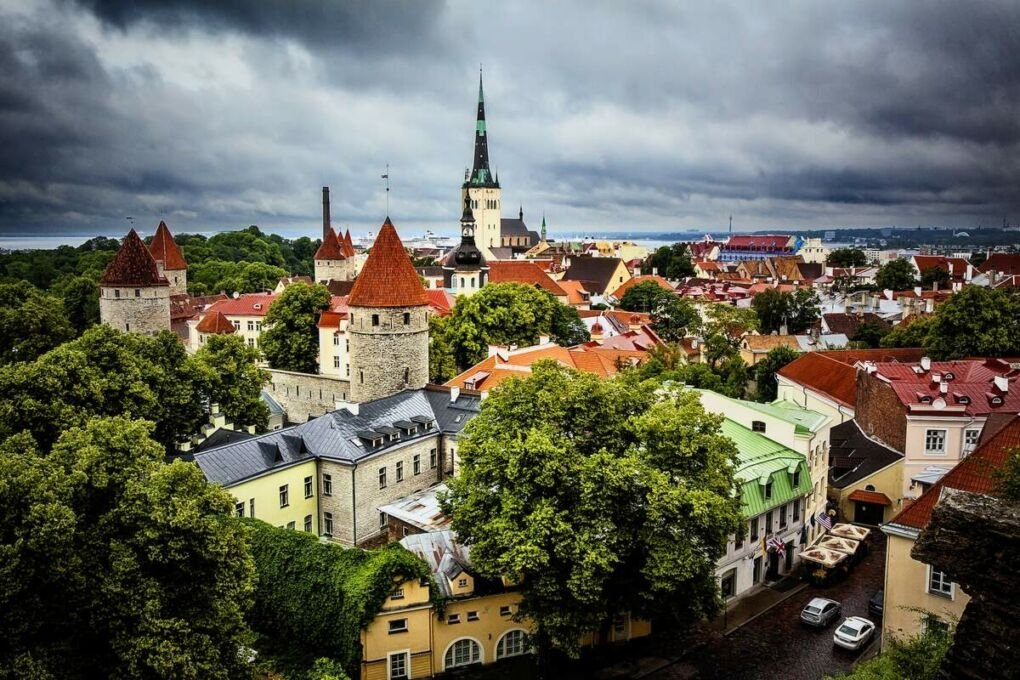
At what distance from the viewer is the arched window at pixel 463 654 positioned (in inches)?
902

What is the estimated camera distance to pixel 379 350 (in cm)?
3797

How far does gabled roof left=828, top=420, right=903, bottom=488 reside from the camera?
1359 inches

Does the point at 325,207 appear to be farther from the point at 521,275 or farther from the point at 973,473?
the point at 973,473

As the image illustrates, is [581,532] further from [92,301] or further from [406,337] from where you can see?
[92,301]

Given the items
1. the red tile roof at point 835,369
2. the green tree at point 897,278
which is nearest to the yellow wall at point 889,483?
the red tile roof at point 835,369

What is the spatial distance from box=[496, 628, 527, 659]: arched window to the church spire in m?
106

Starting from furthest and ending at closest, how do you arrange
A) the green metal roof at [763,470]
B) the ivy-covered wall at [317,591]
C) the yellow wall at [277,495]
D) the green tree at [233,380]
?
the green tree at [233,380], the yellow wall at [277,495], the green metal roof at [763,470], the ivy-covered wall at [317,591]

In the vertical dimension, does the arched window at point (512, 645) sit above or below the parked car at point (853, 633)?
below

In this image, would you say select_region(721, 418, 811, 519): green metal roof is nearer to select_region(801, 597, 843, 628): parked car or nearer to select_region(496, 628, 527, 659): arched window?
select_region(801, 597, 843, 628): parked car

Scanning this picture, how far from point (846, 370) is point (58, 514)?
39247mm

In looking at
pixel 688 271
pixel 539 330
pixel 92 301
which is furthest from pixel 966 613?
pixel 688 271

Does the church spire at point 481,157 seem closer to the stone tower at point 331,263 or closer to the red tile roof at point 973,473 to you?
the stone tower at point 331,263

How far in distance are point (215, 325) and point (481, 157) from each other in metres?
71.9

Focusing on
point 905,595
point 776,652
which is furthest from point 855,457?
point 905,595
